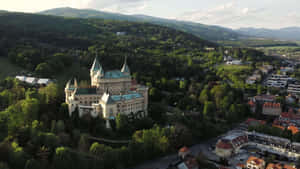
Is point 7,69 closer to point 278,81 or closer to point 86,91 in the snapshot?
point 86,91

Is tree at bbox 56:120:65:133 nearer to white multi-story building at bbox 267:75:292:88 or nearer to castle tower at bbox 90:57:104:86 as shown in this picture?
castle tower at bbox 90:57:104:86

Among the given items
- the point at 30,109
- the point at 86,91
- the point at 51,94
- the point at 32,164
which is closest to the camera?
the point at 32,164

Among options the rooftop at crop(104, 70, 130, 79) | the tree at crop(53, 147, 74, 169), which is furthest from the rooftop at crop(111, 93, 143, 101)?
the tree at crop(53, 147, 74, 169)

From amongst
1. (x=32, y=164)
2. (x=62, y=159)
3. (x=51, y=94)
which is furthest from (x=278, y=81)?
(x=32, y=164)

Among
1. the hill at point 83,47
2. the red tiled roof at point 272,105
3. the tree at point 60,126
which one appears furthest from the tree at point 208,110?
the tree at point 60,126

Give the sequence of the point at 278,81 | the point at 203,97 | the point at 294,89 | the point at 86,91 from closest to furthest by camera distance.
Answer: the point at 86,91, the point at 203,97, the point at 294,89, the point at 278,81

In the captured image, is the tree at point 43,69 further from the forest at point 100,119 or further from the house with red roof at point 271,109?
the house with red roof at point 271,109
